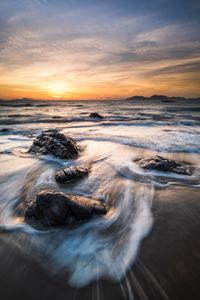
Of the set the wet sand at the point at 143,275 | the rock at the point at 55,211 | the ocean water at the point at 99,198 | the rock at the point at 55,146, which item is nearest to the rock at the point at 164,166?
the ocean water at the point at 99,198

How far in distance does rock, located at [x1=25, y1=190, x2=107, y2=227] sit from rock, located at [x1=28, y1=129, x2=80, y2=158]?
117 inches

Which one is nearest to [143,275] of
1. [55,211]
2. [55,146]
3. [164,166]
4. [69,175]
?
[55,211]

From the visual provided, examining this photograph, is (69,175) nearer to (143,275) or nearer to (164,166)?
(164,166)

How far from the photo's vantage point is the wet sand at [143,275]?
5.57 feet

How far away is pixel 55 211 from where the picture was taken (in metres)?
2.58

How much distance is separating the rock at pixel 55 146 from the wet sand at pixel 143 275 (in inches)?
136

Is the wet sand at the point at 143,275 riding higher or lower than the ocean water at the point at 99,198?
lower

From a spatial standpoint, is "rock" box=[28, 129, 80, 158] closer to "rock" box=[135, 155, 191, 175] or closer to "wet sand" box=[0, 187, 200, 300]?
"rock" box=[135, 155, 191, 175]

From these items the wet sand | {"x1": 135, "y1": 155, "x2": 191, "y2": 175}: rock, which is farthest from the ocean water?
{"x1": 135, "y1": 155, "x2": 191, "y2": 175}: rock

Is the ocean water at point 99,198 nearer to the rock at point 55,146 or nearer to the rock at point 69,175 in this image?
the rock at point 69,175

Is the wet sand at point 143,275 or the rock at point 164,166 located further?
the rock at point 164,166

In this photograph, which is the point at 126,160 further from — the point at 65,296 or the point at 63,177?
the point at 65,296

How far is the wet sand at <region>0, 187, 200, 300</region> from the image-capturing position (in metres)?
1.70

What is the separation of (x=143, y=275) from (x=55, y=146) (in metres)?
4.63
